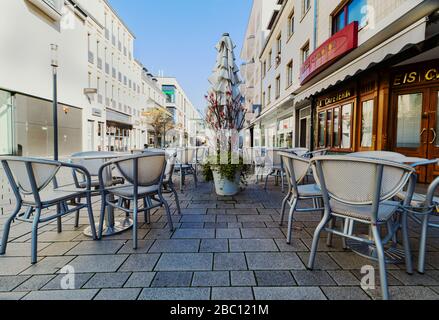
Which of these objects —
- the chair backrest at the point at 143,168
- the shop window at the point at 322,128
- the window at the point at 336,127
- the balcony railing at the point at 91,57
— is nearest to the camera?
the chair backrest at the point at 143,168

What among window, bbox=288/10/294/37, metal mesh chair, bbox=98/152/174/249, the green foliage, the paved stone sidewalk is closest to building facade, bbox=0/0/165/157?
the green foliage

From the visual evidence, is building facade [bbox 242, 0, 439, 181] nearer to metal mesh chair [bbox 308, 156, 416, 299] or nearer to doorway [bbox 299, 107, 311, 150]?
doorway [bbox 299, 107, 311, 150]

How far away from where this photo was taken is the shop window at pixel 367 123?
671 centimetres

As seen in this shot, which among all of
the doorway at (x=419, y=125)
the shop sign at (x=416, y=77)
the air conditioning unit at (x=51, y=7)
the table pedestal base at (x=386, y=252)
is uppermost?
the air conditioning unit at (x=51, y=7)

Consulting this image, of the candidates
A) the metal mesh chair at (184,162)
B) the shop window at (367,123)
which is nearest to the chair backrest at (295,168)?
the metal mesh chair at (184,162)

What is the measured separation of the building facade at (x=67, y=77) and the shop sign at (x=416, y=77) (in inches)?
571

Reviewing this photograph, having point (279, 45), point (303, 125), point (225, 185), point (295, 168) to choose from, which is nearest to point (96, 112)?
point (279, 45)

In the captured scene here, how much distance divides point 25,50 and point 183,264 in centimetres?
1478

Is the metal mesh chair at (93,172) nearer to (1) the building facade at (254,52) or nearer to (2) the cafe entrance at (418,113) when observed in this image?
(2) the cafe entrance at (418,113)

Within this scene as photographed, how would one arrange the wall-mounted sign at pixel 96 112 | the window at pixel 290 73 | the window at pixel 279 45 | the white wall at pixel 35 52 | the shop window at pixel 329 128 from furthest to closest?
the wall-mounted sign at pixel 96 112
the window at pixel 279 45
the window at pixel 290 73
the white wall at pixel 35 52
the shop window at pixel 329 128

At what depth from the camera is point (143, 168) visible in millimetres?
2652

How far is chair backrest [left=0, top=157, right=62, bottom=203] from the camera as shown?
2.14 m

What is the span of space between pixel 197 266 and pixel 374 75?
22.6 ft

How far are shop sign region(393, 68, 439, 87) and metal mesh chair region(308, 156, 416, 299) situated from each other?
211 inches
